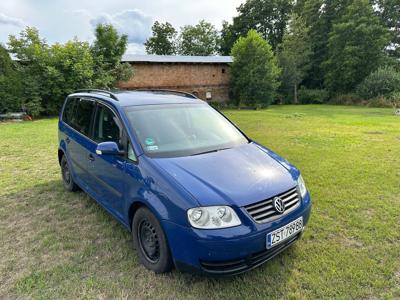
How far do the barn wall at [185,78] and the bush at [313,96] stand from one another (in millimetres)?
8739

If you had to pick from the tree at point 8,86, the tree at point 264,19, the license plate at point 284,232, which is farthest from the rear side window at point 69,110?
the tree at point 264,19

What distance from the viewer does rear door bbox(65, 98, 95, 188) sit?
11.7 ft

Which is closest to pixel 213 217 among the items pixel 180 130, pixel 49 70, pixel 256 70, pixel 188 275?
pixel 188 275

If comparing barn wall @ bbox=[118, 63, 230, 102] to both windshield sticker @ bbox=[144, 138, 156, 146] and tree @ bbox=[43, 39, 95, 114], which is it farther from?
windshield sticker @ bbox=[144, 138, 156, 146]

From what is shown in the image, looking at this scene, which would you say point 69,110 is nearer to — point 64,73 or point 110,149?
point 110,149

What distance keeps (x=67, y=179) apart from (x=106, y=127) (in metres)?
1.89

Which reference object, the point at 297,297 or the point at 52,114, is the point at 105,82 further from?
the point at 297,297

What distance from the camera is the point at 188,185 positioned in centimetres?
219

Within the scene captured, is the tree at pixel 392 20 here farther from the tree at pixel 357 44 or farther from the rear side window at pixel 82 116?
the rear side window at pixel 82 116

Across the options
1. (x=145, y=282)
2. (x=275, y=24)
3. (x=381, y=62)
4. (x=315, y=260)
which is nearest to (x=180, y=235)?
(x=145, y=282)

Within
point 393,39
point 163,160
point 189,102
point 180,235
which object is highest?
point 393,39

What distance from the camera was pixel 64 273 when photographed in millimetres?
2506

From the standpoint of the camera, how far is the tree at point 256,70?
23969 mm

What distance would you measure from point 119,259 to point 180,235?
38.9 inches
